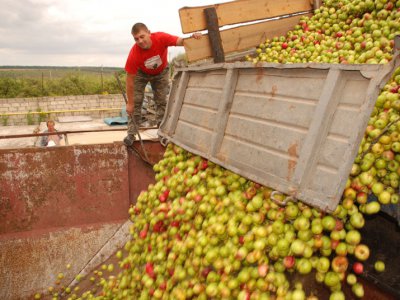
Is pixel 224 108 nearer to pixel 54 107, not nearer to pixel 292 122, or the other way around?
pixel 292 122

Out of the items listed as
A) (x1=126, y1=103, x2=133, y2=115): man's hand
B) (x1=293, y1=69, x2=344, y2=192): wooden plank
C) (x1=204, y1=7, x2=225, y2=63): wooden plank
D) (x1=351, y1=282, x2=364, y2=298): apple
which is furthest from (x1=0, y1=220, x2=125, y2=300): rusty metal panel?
(x1=351, y1=282, x2=364, y2=298): apple

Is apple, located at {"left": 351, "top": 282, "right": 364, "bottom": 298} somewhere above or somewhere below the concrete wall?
below

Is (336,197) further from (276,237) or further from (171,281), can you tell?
(171,281)

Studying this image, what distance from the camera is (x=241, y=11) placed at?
238 inches

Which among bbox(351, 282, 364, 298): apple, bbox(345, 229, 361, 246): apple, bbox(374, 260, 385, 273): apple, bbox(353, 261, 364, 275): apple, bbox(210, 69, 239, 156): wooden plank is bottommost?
bbox(351, 282, 364, 298): apple

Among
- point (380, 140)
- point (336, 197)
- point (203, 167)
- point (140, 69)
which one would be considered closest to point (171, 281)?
point (203, 167)

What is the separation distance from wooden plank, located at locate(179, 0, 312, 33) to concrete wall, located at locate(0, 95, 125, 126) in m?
20.5

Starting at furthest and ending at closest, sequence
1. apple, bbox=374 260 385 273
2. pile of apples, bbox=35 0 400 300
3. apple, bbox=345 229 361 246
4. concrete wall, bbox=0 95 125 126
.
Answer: concrete wall, bbox=0 95 125 126 → pile of apples, bbox=35 0 400 300 → apple, bbox=345 229 361 246 → apple, bbox=374 260 385 273

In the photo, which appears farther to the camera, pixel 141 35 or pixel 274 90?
pixel 141 35

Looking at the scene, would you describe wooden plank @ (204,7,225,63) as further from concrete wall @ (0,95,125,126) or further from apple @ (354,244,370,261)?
concrete wall @ (0,95,125,126)

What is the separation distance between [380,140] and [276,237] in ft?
3.67

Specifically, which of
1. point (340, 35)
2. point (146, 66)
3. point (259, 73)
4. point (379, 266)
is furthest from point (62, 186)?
point (340, 35)

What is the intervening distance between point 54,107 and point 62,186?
891 inches

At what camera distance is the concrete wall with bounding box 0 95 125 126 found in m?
24.1
